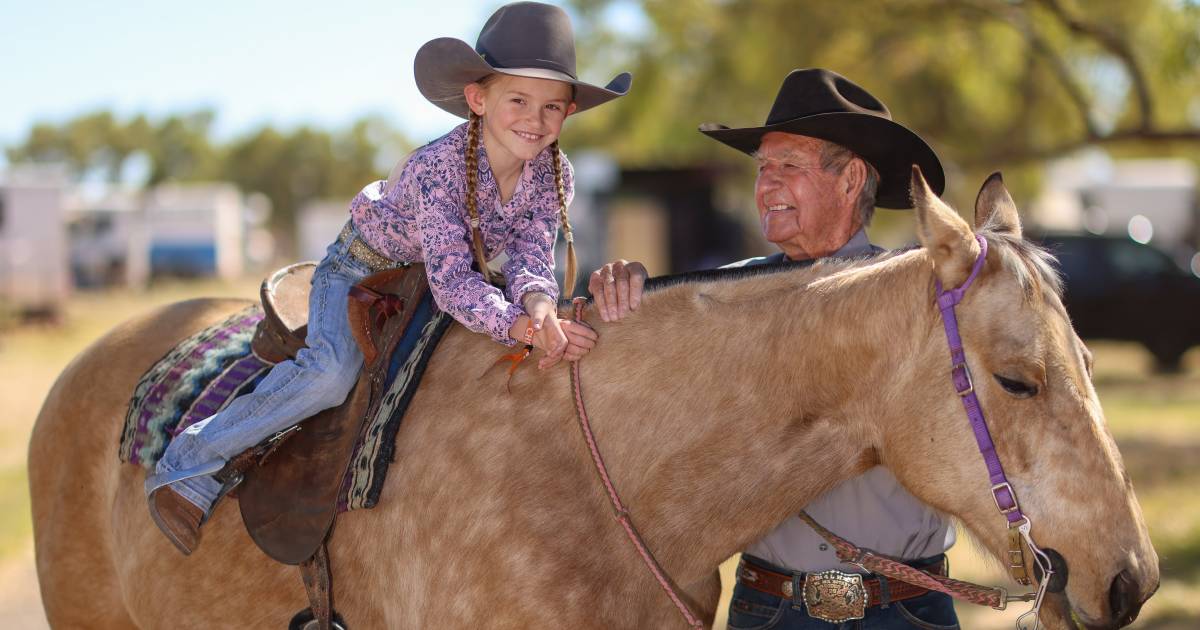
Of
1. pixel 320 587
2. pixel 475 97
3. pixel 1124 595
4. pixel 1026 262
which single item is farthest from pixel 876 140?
pixel 320 587

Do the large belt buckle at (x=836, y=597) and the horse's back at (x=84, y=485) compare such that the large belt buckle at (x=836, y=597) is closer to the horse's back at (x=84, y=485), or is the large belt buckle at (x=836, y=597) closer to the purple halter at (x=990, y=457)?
the purple halter at (x=990, y=457)

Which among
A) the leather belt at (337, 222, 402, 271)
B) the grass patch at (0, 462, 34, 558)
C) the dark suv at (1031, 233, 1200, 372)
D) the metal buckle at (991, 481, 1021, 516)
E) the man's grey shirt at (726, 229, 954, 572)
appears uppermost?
the leather belt at (337, 222, 402, 271)

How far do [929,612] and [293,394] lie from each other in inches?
79.1

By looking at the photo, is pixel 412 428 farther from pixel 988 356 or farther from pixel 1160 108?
pixel 1160 108

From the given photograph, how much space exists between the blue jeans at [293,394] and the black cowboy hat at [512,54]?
676mm

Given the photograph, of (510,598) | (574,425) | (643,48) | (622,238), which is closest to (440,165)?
(574,425)

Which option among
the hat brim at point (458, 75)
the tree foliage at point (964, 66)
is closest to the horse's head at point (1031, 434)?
the hat brim at point (458, 75)

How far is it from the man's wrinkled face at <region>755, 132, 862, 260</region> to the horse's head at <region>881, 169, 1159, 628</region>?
0.82 m

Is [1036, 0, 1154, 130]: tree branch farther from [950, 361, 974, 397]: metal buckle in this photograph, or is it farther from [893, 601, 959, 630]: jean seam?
[950, 361, 974, 397]: metal buckle

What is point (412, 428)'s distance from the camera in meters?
2.92

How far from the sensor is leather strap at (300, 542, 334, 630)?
295cm

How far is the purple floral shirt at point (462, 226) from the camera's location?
282cm

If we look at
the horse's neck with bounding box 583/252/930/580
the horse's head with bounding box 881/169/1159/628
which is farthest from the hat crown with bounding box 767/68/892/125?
the horse's head with bounding box 881/169/1159/628

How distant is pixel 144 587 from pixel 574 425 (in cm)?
181
